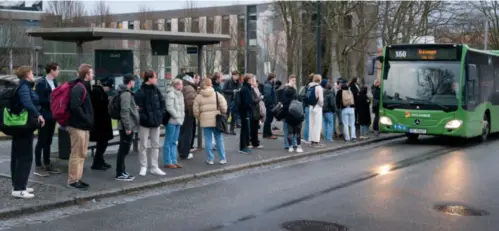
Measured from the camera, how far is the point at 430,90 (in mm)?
16203

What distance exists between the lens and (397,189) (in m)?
9.74

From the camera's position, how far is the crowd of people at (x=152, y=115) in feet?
29.3

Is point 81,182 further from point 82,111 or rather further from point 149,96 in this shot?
point 149,96

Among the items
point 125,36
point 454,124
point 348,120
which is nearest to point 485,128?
point 454,124

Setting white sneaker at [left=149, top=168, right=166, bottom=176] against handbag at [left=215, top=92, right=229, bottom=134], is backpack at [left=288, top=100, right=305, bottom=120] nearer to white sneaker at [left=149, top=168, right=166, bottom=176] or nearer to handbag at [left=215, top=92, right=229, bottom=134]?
handbag at [left=215, top=92, right=229, bottom=134]

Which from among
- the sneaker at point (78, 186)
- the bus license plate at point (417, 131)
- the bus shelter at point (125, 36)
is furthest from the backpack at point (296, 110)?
the sneaker at point (78, 186)

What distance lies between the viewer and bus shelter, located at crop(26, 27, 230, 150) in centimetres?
1126

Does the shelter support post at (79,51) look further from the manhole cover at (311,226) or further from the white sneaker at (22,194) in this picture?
the manhole cover at (311,226)

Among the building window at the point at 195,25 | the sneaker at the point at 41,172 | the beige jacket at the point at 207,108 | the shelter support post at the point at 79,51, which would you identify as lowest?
the sneaker at the point at 41,172

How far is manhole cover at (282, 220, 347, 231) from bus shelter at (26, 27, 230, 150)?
576 cm

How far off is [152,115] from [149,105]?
0.17 m

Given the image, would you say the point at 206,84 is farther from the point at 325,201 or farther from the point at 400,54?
the point at 400,54

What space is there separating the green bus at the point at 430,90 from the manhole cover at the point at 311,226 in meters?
9.63

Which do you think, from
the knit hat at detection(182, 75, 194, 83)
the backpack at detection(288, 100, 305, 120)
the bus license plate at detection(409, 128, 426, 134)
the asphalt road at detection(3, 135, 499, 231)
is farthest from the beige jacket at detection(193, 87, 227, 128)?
the bus license plate at detection(409, 128, 426, 134)
